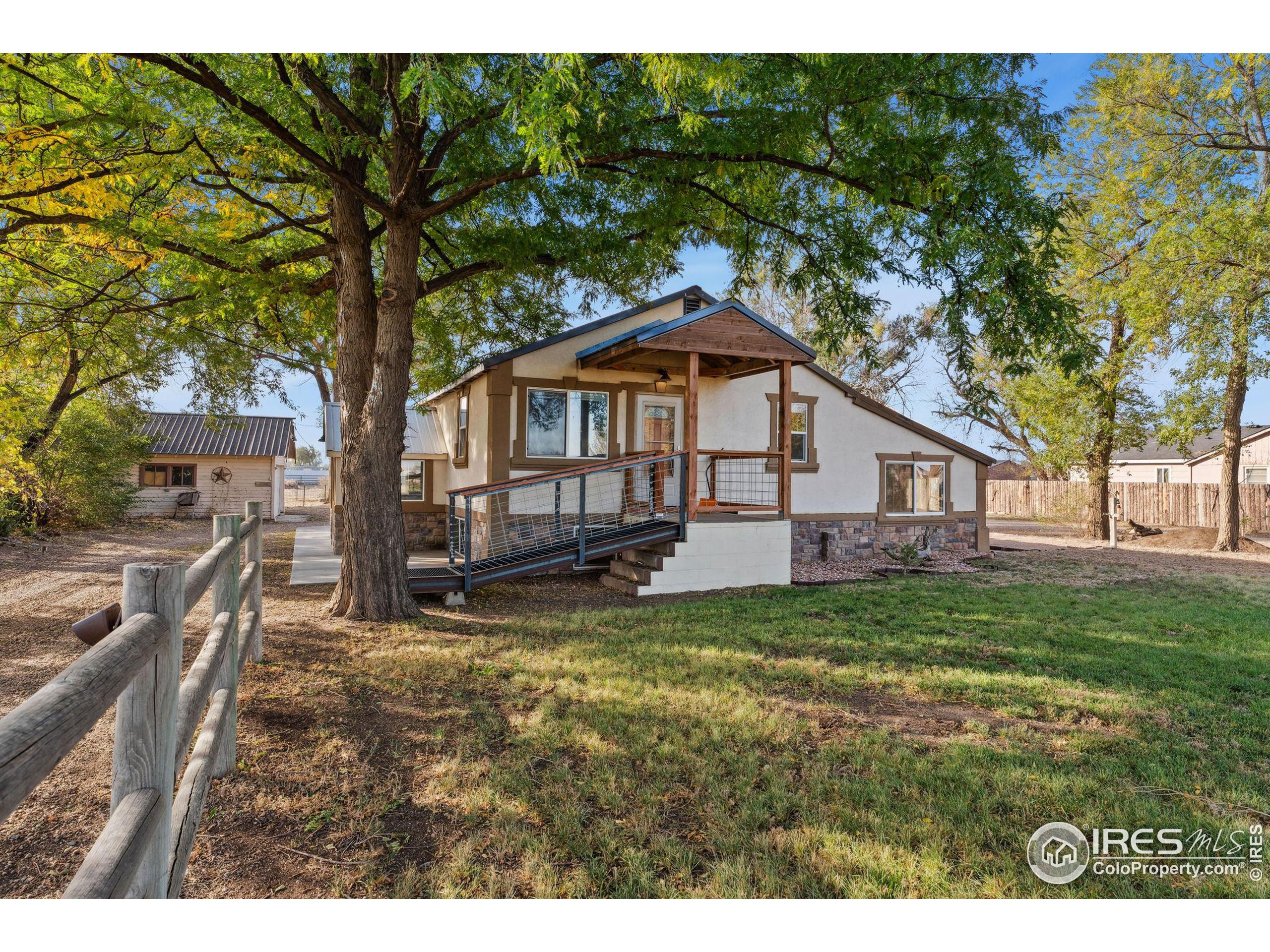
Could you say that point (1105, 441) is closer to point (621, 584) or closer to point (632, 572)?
point (632, 572)

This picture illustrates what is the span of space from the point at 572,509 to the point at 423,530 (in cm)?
499

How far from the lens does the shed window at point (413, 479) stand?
14.8 m

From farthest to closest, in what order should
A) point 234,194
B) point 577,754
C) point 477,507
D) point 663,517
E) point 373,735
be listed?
1. point 477,507
2. point 663,517
3. point 234,194
4. point 373,735
5. point 577,754

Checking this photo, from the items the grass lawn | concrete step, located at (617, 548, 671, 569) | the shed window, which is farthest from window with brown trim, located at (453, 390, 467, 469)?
the grass lawn

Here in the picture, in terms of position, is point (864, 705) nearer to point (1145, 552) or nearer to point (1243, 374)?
point (1145, 552)

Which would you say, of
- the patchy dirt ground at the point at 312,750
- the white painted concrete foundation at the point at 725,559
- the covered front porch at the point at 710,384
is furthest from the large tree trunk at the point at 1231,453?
the patchy dirt ground at the point at 312,750

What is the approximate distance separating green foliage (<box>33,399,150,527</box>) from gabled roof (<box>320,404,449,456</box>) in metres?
7.49

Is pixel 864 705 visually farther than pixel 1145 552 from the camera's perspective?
No

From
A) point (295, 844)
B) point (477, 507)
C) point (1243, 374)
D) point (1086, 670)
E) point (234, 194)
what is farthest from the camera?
point (1243, 374)

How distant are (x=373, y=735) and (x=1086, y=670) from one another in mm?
5780

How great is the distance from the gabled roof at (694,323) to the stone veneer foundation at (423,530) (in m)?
6.08

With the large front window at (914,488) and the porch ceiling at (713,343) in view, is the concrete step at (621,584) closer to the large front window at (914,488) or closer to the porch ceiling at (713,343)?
the porch ceiling at (713,343)

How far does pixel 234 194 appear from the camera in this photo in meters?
9.53
